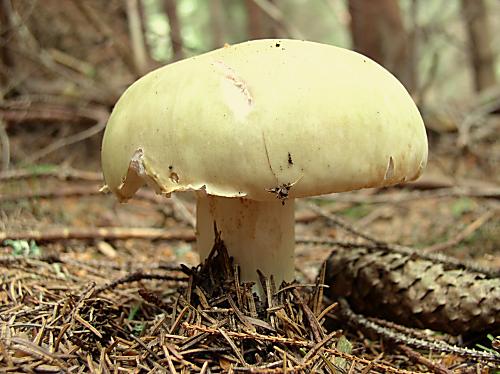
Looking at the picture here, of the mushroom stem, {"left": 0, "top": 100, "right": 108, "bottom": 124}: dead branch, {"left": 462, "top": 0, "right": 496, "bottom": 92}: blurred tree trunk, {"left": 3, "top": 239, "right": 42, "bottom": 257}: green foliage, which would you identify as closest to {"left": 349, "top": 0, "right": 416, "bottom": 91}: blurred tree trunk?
{"left": 462, "top": 0, "right": 496, "bottom": 92}: blurred tree trunk

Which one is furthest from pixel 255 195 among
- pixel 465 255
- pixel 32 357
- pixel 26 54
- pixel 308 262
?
pixel 26 54

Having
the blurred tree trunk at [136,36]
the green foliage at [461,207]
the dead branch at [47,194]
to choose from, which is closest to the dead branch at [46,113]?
the blurred tree trunk at [136,36]

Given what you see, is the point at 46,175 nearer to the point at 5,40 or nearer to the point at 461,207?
the point at 5,40

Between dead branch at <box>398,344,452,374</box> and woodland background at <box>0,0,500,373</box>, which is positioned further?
woodland background at <box>0,0,500,373</box>

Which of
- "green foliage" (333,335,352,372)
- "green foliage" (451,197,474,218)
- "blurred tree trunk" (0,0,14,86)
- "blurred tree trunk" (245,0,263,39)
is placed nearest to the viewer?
"green foliage" (333,335,352,372)

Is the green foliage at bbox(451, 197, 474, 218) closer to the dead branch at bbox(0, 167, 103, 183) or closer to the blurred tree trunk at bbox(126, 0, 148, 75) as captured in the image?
the dead branch at bbox(0, 167, 103, 183)

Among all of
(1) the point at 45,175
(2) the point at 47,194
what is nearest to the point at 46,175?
(1) the point at 45,175
